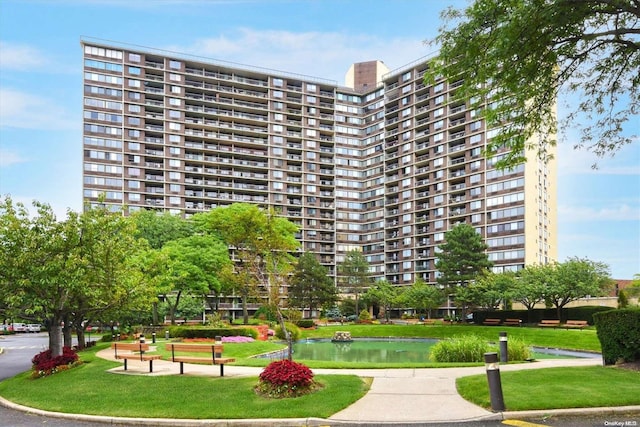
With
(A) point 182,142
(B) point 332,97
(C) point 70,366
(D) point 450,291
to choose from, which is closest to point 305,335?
(D) point 450,291

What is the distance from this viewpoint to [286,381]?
14.2m

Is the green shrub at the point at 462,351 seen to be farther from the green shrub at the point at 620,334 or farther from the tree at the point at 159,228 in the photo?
the tree at the point at 159,228

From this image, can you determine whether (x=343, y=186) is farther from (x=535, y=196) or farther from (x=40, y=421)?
(x=40, y=421)

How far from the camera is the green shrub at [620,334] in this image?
16781 millimetres

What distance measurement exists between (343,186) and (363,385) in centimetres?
10881

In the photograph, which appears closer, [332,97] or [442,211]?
[442,211]

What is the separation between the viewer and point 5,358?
3594 centimetres

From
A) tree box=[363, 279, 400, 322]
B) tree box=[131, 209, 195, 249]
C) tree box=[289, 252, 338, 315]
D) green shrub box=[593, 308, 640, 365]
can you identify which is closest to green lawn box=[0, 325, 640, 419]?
green shrub box=[593, 308, 640, 365]

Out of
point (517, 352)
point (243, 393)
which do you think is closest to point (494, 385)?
point (243, 393)

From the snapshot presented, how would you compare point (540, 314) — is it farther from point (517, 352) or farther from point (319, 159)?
point (319, 159)

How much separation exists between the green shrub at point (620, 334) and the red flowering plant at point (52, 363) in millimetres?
20345

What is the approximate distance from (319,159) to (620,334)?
10671cm

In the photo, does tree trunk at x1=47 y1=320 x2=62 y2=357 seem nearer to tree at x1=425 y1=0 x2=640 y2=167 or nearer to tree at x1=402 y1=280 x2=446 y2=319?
tree at x1=425 y1=0 x2=640 y2=167

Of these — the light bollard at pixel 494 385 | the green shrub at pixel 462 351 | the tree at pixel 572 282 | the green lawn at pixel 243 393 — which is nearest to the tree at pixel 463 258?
the tree at pixel 572 282
